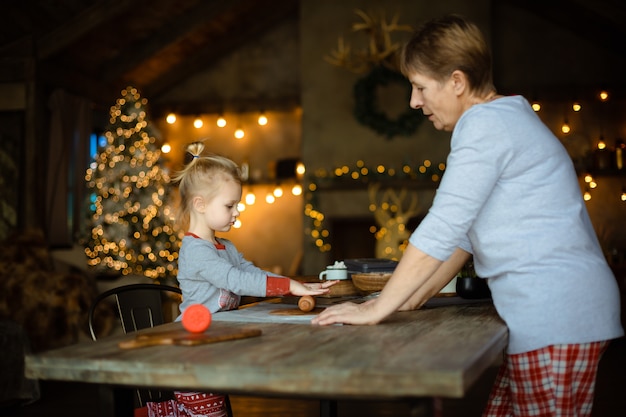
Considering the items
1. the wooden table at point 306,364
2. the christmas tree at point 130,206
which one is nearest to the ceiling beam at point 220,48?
the christmas tree at point 130,206

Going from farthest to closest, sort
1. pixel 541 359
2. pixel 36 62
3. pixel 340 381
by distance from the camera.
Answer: pixel 36 62, pixel 541 359, pixel 340 381

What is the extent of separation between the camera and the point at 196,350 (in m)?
1.32

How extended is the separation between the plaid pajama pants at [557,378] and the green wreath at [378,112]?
26.1ft

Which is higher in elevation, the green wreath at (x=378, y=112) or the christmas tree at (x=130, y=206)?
the green wreath at (x=378, y=112)

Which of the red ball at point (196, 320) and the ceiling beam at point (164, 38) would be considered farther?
the ceiling beam at point (164, 38)

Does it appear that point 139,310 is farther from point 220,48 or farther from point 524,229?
point 220,48

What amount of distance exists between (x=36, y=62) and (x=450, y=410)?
596 centimetres

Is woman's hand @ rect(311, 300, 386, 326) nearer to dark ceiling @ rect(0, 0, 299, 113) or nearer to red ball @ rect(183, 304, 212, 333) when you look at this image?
red ball @ rect(183, 304, 212, 333)

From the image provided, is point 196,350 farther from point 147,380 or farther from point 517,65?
point 517,65

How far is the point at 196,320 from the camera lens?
153 cm

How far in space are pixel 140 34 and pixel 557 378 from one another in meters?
8.68

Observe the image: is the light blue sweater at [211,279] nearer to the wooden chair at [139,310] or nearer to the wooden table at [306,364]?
the wooden chair at [139,310]

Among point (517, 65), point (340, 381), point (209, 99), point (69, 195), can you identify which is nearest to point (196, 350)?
point (340, 381)

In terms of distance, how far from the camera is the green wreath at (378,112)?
30.7 ft
